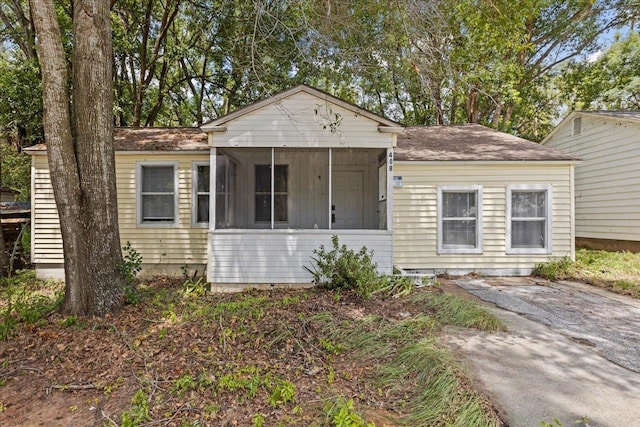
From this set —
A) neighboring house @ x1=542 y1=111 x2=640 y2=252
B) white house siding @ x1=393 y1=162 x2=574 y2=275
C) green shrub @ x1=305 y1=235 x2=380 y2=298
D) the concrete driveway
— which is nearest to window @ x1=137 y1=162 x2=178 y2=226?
green shrub @ x1=305 y1=235 x2=380 y2=298

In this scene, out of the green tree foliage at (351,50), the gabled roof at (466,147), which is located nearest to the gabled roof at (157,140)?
the green tree foliage at (351,50)

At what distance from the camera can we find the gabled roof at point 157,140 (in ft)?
24.3

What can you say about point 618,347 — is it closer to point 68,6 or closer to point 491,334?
point 491,334

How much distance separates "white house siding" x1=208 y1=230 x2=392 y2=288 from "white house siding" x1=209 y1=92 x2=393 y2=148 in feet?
5.41

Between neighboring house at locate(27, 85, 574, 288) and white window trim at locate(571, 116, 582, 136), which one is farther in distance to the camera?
white window trim at locate(571, 116, 582, 136)

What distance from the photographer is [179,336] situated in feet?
13.0

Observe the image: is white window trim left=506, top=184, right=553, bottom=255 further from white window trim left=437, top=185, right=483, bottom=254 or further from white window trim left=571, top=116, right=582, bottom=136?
white window trim left=571, top=116, right=582, bottom=136

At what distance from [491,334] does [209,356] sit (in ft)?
10.9

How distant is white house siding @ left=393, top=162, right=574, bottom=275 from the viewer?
24.8 feet

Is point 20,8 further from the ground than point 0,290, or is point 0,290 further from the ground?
point 20,8

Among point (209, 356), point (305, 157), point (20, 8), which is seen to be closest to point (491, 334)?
point (209, 356)

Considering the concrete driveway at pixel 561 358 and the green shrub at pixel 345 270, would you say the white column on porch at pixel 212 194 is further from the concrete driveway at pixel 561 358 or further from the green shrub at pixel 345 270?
the concrete driveway at pixel 561 358

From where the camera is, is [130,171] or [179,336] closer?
[179,336]

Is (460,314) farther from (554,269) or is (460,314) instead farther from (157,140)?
(157,140)
